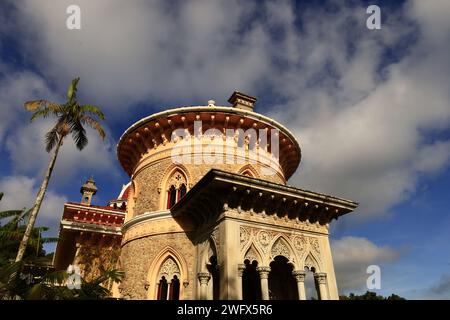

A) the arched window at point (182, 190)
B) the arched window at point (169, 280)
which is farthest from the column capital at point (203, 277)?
the arched window at point (182, 190)

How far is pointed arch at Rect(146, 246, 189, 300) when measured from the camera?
437 inches

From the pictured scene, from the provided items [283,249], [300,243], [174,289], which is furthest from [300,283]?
[174,289]

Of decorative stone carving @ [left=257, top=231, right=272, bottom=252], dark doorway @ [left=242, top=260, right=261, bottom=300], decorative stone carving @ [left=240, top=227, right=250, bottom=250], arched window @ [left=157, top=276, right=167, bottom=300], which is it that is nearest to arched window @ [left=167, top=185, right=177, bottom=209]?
arched window @ [left=157, top=276, right=167, bottom=300]

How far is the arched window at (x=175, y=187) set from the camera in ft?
42.3

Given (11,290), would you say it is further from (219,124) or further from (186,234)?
(219,124)

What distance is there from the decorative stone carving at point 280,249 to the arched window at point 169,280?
3510mm

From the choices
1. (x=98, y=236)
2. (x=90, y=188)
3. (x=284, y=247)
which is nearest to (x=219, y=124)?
(x=284, y=247)

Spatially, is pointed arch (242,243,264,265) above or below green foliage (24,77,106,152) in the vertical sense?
below

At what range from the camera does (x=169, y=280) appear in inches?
443

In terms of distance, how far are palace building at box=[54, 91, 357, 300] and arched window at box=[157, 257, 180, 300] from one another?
0.03 m

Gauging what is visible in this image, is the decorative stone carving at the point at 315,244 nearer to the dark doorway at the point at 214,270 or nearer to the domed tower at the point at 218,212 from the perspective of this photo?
the domed tower at the point at 218,212

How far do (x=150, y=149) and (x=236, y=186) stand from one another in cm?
594

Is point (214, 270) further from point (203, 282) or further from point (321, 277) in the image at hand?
point (321, 277)

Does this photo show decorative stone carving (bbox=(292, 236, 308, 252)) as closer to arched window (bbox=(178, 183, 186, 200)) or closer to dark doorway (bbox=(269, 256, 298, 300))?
dark doorway (bbox=(269, 256, 298, 300))
